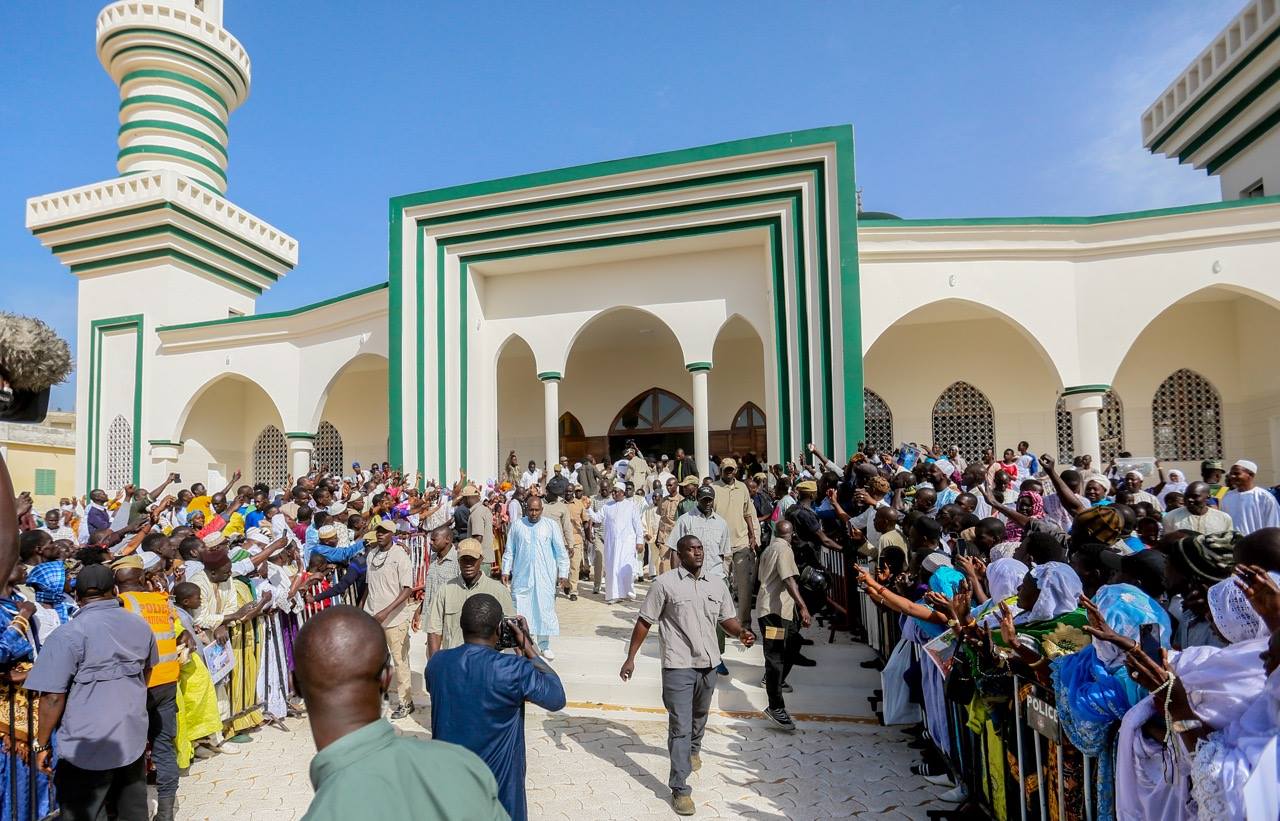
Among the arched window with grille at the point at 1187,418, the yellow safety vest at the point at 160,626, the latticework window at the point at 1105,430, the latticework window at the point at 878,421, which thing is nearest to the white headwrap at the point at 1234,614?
the yellow safety vest at the point at 160,626

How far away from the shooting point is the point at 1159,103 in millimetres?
16031

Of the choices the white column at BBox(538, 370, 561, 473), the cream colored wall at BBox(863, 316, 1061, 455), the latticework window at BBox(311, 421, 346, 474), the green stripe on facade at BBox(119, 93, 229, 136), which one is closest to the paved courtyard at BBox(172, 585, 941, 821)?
the white column at BBox(538, 370, 561, 473)

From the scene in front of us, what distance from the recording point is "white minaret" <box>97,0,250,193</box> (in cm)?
1766

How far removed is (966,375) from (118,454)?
17.7 m

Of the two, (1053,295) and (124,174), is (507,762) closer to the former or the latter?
(1053,295)

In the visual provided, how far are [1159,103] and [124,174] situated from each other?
23.0 meters

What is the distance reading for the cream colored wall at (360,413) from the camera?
1806 centimetres

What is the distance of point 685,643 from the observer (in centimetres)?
441

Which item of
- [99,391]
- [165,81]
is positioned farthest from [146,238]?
[165,81]

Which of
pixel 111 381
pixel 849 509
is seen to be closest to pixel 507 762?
pixel 849 509

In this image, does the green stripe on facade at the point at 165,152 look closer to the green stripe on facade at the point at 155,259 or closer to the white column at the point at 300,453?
the green stripe on facade at the point at 155,259

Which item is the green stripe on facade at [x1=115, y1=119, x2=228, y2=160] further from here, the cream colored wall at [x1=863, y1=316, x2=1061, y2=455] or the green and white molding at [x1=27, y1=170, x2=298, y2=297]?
the cream colored wall at [x1=863, y1=316, x2=1061, y2=455]

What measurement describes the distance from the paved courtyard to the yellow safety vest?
907mm

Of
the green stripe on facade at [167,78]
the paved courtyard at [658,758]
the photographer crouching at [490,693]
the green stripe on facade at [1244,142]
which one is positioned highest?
the green stripe on facade at [167,78]
